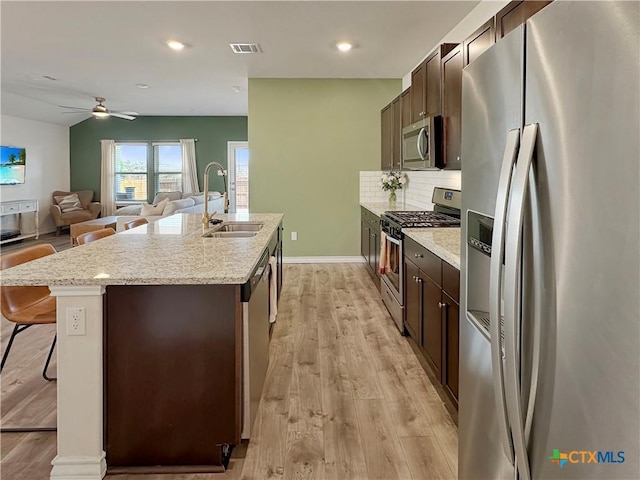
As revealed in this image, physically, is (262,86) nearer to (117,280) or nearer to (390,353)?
(390,353)

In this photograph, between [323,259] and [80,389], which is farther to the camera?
[323,259]

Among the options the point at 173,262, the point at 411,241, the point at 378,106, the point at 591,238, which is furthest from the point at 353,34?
the point at 591,238

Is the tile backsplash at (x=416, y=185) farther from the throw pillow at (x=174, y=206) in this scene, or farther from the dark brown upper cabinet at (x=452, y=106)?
the throw pillow at (x=174, y=206)

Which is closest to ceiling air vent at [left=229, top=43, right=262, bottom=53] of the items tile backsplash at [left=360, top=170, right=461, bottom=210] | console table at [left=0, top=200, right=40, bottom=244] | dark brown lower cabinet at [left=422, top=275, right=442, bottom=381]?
tile backsplash at [left=360, top=170, right=461, bottom=210]

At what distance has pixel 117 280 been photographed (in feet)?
5.82

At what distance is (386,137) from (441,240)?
3.51 metres

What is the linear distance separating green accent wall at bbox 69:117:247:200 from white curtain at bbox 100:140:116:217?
0.82 ft

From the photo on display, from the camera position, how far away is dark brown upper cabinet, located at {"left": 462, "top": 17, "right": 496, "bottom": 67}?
254 centimetres

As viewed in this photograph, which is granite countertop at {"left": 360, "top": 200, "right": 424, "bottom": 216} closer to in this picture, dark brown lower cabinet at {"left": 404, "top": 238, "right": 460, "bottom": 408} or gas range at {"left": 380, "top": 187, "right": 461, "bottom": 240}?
gas range at {"left": 380, "top": 187, "right": 461, "bottom": 240}

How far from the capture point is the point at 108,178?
10805mm

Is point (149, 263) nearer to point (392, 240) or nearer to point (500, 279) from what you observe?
point (500, 279)

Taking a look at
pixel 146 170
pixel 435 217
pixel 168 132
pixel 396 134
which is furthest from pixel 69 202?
pixel 435 217

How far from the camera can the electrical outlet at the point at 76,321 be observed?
1794 millimetres

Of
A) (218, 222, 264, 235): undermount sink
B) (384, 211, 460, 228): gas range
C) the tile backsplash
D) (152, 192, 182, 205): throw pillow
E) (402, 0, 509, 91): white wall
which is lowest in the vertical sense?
(218, 222, 264, 235): undermount sink
